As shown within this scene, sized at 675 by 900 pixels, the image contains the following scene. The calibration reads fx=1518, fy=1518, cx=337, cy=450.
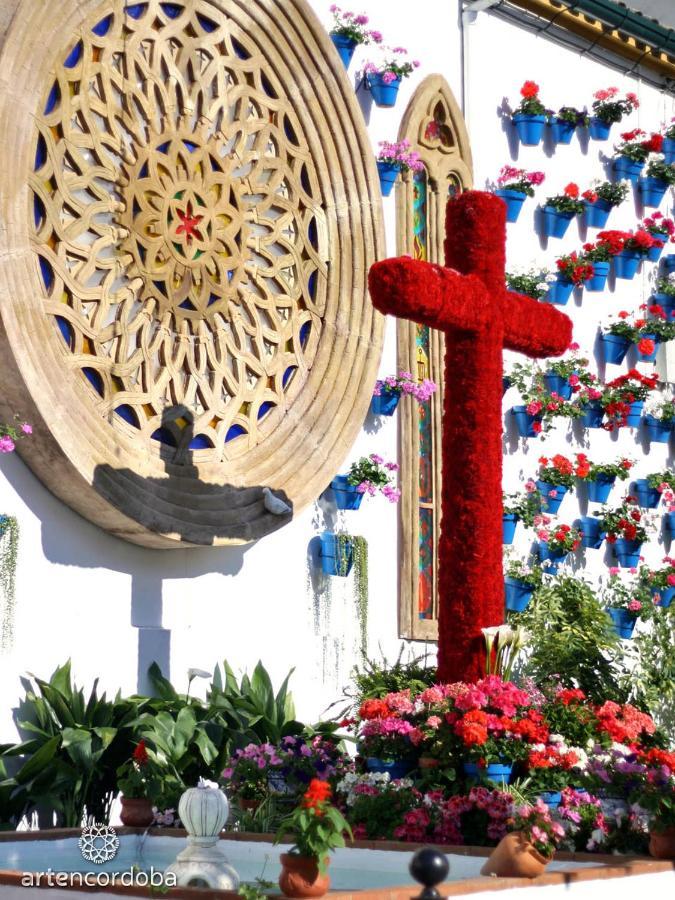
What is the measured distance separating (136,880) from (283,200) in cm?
594

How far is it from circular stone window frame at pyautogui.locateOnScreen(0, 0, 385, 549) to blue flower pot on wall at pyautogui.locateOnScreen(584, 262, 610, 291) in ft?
9.32

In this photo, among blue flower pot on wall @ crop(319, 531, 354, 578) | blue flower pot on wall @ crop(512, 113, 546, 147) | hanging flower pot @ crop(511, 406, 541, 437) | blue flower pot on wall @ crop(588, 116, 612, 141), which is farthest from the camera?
blue flower pot on wall @ crop(588, 116, 612, 141)

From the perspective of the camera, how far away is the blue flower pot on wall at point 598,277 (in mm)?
13023

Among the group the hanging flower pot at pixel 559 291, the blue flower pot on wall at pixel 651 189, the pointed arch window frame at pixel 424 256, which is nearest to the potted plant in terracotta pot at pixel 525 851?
the pointed arch window frame at pixel 424 256

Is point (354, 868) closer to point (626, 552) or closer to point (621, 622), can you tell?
point (621, 622)

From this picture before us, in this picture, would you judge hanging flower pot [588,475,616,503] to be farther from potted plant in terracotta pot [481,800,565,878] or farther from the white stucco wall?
potted plant in terracotta pot [481,800,565,878]

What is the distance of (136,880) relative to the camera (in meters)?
5.43

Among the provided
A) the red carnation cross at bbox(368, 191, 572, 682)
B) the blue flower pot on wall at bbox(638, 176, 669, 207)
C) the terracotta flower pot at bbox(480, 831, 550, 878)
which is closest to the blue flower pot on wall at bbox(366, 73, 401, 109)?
the red carnation cross at bbox(368, 191, 572, 682)

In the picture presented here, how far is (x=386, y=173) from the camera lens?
1112cm

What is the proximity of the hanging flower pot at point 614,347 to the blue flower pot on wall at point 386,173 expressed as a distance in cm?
293

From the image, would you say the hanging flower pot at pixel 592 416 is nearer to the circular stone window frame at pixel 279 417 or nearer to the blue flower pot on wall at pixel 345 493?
the circular stone window frame at pixel 279 417

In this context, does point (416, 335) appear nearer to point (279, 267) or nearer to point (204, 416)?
point (279, 267)

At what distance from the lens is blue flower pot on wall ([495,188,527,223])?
12.2 m

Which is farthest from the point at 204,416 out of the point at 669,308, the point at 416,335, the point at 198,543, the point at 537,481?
the point at 669,308
